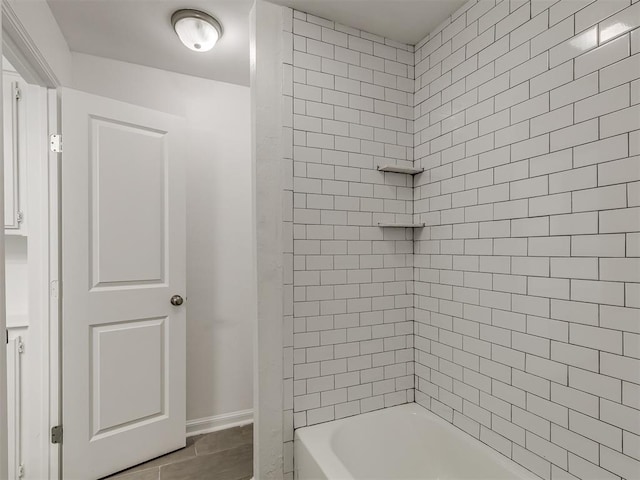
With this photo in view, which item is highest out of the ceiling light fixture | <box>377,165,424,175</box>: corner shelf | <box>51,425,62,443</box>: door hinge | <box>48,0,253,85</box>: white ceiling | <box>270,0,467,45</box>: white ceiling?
<box>48,0,253,85</box>: white ceiling

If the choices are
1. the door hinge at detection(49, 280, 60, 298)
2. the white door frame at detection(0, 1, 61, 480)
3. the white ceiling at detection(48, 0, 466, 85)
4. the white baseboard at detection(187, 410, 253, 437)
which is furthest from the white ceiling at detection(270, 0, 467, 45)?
the white baseboard at detection(187, 410, 253, 437)

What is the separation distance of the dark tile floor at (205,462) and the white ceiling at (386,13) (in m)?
2.50

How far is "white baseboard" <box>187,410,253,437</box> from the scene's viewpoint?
2338mm

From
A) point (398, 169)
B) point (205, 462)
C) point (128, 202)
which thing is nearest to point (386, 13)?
point (398, 169)

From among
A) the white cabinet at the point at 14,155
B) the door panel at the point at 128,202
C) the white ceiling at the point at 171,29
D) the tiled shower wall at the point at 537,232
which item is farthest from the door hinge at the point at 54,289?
the tiled shower wall at the point at 537,232

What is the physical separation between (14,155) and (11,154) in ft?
0.04

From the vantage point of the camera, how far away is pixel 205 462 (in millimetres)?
2020

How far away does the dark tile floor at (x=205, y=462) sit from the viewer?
6.23ft

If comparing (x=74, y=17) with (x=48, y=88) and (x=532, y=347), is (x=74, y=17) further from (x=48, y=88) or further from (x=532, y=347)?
(x=532, y=347)

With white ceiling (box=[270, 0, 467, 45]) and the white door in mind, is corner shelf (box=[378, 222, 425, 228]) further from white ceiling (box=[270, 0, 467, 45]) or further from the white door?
the white door

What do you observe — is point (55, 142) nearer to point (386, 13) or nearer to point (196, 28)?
point (196, 28)

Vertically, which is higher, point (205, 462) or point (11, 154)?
point (11, 154)

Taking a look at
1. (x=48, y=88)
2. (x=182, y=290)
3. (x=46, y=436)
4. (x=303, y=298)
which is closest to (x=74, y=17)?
(x=48, y=88)

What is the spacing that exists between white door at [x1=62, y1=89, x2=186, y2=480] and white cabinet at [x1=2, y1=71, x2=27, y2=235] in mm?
226
